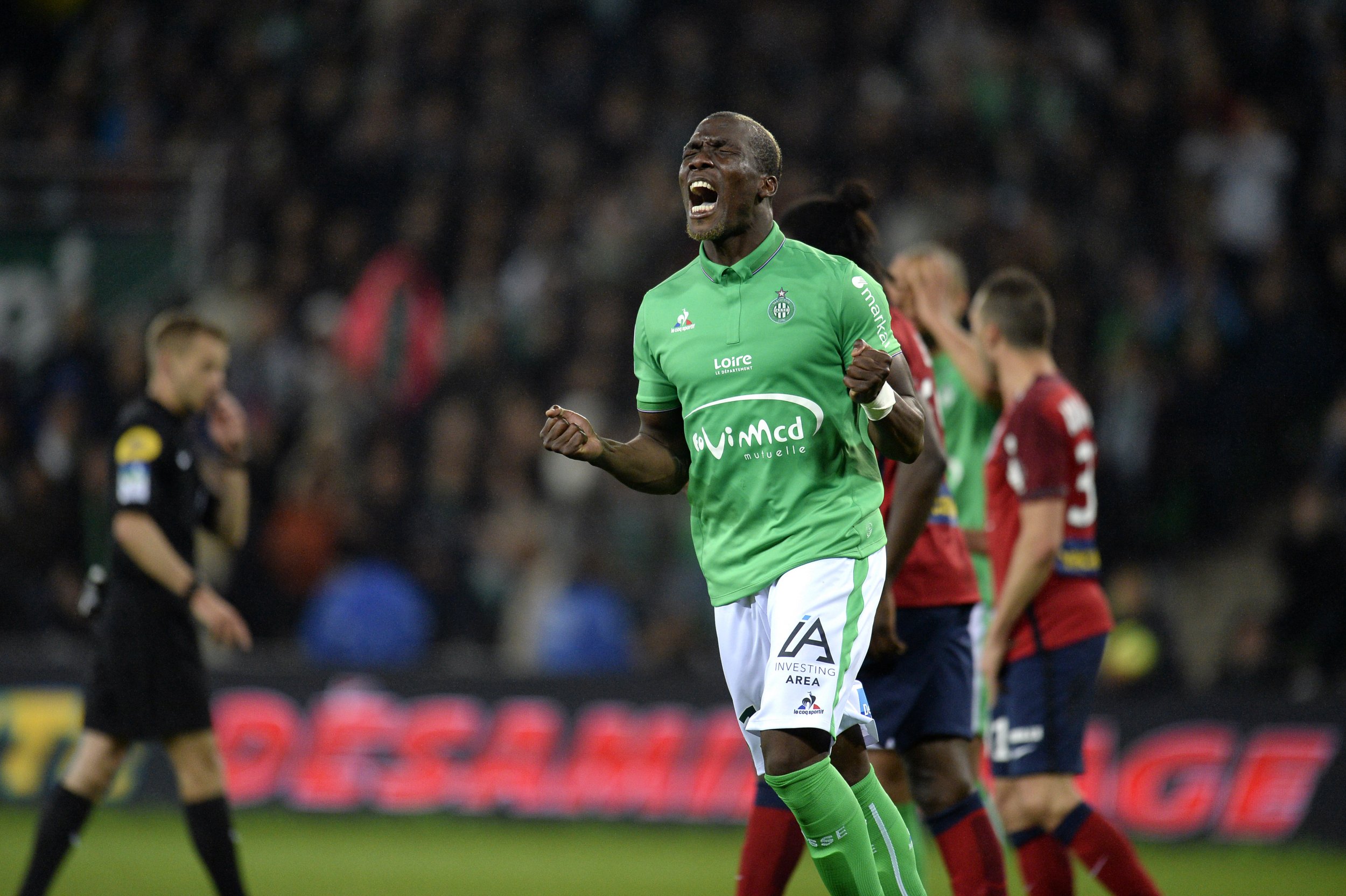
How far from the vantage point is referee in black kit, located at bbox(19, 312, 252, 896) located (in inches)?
252

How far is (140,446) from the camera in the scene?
6629mm

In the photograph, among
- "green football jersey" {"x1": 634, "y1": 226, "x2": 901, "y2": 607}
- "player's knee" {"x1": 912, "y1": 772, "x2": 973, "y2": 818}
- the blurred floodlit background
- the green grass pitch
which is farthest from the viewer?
the blurred floodlit background

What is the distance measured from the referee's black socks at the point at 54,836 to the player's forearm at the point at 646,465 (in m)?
3.05

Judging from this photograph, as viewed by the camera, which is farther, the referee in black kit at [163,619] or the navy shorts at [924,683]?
the referee in black kit at [163,619]

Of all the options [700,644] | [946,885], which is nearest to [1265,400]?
[700,644]

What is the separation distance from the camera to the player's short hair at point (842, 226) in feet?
18.2

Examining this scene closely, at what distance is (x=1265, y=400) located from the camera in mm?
12219

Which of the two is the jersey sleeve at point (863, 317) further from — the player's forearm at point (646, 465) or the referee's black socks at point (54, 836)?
the referee's black socks at point (54, 836)

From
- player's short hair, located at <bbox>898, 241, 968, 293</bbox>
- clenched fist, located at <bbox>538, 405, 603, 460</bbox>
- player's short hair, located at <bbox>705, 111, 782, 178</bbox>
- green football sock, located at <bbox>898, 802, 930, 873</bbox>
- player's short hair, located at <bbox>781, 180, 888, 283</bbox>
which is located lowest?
green football sock, located at <bbox>898, 802, 930, 873</bbox>

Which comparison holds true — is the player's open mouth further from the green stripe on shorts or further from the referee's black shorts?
the referee's black shorts

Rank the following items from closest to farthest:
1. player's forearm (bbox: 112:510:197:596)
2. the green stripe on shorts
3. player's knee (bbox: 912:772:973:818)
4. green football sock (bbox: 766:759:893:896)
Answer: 1. green football sock (bbox: 766:759:893:896)
2. the green stripe on shorts
3. player's knee (bbox: 912:772:973:818)
4. player's forearm (bbox: 112:510:197:596)

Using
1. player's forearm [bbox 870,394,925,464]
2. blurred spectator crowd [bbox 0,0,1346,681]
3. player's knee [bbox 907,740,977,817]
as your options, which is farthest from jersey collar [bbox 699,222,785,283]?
blurred spectator crowd [bbox 0,0,1346,681]

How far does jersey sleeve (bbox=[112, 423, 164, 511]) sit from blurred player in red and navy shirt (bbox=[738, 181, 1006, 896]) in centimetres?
283

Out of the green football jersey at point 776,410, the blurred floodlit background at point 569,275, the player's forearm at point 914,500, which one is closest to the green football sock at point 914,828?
the player's forearm at point 914,500
